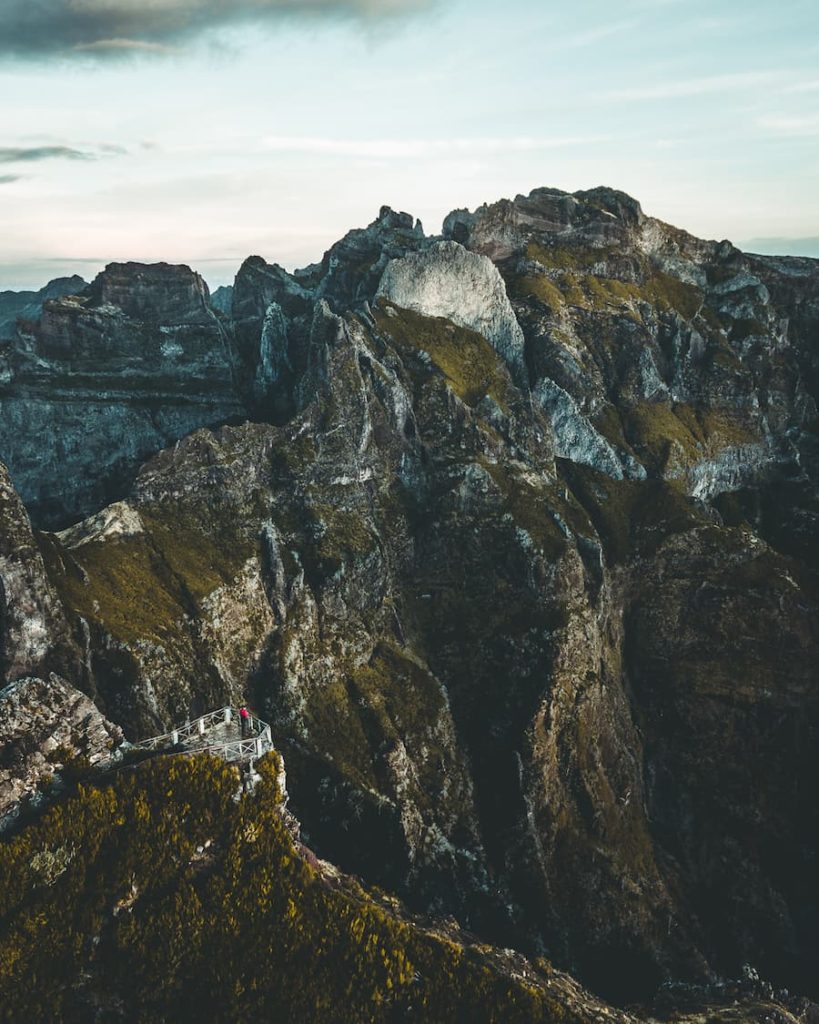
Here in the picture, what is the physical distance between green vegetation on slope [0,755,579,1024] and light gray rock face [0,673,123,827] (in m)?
3.80

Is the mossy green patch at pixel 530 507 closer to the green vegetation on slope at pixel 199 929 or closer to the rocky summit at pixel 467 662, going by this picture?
the rocky summit at pixel 467 662

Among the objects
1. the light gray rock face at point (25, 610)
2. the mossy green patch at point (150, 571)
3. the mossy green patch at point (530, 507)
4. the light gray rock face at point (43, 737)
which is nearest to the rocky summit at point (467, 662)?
the light gray rock face at point (25, 610)

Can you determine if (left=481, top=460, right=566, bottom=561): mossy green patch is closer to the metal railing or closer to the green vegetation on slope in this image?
the metal railing

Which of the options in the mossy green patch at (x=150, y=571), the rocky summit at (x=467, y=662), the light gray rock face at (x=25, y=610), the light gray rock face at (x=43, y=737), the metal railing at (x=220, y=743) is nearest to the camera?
the light gray rock face at (x=43, y=737)

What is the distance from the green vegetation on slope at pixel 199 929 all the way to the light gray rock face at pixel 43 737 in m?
3.80

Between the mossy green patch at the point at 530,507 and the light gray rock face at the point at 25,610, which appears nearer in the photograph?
the light gray rock face at the point at 25,610

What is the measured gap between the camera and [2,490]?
109 meters

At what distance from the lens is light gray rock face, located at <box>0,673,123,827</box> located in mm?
66875

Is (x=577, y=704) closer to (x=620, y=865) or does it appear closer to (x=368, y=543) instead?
(x=620, y=865)

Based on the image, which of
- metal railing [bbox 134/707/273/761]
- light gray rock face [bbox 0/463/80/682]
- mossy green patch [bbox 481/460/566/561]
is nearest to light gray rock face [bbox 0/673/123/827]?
metal railing [bbox 134/707/273/761]

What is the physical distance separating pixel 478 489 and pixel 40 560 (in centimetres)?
10285

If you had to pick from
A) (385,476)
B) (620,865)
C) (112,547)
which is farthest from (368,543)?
(620,865)

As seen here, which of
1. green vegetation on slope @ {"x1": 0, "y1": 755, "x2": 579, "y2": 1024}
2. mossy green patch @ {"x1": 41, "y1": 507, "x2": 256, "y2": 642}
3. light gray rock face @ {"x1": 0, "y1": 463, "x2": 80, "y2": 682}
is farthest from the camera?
mossy green patch @ {"x1": 41, "y1": 507, "x2": 256, "y2": 642}

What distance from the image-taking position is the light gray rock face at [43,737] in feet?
219
